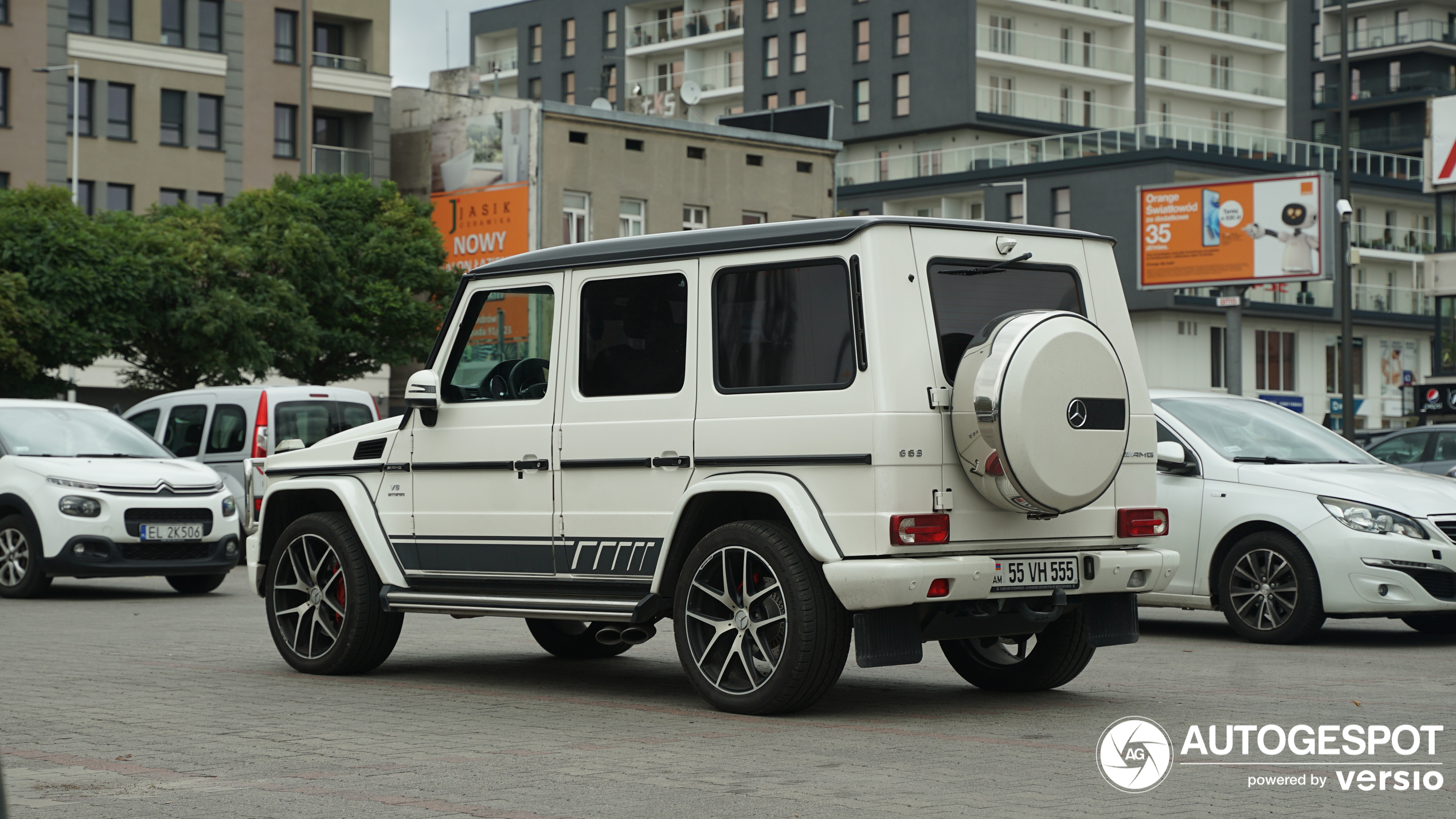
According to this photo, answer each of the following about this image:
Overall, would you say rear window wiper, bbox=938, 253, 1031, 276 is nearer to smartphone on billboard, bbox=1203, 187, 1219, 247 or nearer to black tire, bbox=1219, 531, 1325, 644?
black tire, bbox=1219, 531, 1325, 644

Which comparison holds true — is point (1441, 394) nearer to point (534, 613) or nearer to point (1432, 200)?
point (1432, 200)

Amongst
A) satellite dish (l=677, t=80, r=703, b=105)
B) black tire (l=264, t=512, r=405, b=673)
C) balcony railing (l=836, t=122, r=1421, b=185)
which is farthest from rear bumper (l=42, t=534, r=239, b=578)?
balcony railing (l=836, t=122, r=1421, b=185)

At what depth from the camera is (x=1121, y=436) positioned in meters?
8.40

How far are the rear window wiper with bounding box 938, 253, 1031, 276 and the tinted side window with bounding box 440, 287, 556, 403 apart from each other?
208 centimetres

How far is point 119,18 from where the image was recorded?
55438 mm

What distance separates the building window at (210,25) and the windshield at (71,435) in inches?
1632

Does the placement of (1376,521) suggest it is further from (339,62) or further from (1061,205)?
(1061,205)

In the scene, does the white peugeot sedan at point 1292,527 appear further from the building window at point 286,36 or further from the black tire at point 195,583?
the building window at point 286,36

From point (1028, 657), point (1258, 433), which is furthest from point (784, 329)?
point (1258, 433)

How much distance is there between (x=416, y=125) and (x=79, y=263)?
27.1 m

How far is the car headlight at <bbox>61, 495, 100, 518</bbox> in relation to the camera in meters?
16.3

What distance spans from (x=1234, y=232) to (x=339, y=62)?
28629 millimetres

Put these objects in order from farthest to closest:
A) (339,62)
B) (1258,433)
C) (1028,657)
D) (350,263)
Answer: (339,62)
(350,263)
(1258,433)
(1028,657)

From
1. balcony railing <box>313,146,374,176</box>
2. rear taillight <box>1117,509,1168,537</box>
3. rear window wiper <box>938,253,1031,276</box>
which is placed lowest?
rear taillight <box>1117,509,1168,537</box>
